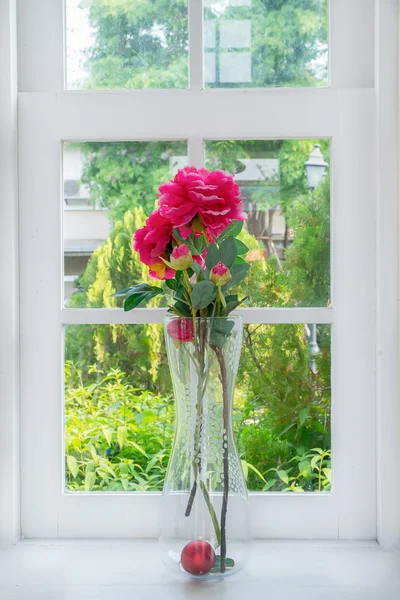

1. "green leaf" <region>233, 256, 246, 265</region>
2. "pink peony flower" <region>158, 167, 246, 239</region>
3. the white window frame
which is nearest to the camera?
"pink peony flower" <region>158, 167, 246, 239</region>

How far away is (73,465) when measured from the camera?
132 cm

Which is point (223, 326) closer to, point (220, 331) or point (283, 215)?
point (220, 331)

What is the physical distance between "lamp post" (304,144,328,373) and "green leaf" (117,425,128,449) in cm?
41

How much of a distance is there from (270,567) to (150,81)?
98cm

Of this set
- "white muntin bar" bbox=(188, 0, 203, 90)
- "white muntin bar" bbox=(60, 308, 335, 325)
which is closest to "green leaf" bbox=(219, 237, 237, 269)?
"white muntin bar" bbox=(60, 308, 335, 325)

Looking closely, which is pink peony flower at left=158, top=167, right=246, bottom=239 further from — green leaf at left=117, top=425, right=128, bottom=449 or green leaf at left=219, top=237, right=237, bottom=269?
green leaf at left=117, top=425, right=128, bottom=449

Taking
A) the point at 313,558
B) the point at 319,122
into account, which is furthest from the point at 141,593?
the point at 319,122

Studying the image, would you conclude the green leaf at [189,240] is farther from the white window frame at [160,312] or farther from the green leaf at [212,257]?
the white window frame at [160,312]

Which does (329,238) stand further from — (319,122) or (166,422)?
(166,422)

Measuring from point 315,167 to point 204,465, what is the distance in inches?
25.0

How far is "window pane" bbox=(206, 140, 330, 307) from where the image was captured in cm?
129

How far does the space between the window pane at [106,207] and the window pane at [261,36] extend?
19 cm

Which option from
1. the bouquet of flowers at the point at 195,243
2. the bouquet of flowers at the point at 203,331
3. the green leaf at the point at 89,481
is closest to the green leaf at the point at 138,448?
the green leaf at the point at 89,481

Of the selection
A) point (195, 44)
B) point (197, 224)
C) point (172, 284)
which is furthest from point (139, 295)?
point (195, 44)
